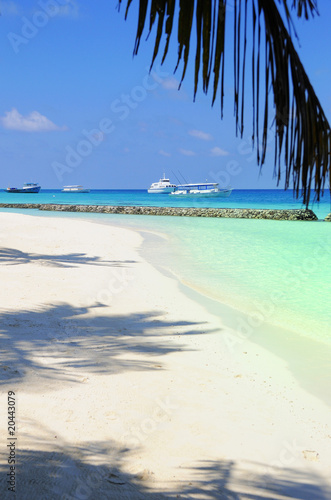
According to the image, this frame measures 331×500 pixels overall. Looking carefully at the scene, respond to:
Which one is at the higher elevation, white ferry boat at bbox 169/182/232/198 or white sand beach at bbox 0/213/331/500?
white ferry boat at bbox 169/182/232/198

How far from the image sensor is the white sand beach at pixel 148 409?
319 centimetres

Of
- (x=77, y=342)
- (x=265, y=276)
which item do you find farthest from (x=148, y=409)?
(x=265, y=276)

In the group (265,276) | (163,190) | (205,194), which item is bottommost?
(265,276)

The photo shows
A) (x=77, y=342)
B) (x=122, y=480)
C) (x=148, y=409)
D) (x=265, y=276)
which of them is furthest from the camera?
(x=265, y=276)

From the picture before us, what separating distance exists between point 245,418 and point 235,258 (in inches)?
450

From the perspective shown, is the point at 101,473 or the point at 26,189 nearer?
the point at 101,473

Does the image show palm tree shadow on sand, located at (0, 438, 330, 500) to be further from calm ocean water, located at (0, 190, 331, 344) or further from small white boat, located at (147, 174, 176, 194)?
small white boat, located at (147, 174, 176, 194)

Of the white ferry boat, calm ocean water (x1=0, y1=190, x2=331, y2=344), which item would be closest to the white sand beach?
calm ocean water (x1=0, y1=190, x2=331, y2=344)

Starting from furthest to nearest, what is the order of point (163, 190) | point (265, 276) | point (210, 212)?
point (163, 190) → point (210, 212) → point (265, 276)

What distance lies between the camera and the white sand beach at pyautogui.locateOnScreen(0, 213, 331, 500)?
319 cm

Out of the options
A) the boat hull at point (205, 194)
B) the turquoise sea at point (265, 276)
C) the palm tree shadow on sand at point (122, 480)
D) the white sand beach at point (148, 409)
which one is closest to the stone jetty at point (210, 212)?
the turquoise sea at point (265, 276)

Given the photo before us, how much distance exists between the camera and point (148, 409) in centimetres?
423

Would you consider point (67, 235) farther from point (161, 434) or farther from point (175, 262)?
point (161, 434)

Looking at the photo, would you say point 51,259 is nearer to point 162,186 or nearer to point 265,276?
point 265,276
